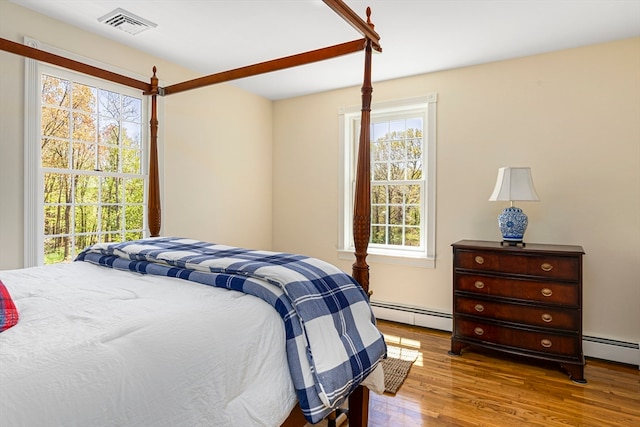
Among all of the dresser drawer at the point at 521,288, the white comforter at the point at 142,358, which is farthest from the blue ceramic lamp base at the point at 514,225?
the white comforter at the point at 142,358

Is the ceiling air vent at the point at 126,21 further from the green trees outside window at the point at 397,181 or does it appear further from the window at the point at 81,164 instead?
the green trees outside window at the point at 397,181

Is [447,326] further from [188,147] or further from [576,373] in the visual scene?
[188,147]

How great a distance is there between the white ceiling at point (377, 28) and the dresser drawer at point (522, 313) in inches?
80.4

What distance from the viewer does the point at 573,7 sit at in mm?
2355

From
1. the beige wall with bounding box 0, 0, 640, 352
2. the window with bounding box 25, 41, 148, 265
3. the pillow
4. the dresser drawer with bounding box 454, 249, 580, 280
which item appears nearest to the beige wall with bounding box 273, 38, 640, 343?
the beige wall with bounding box 0, 0, 640, 352

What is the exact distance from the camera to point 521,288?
108 inches

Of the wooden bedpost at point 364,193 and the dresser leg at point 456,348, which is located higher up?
the wooden bedpost at point 364,193

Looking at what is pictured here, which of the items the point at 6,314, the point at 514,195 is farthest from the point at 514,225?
the point at 6,314

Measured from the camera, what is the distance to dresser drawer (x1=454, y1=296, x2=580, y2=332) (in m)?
2.59

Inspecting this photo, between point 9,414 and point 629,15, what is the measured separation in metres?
3.63

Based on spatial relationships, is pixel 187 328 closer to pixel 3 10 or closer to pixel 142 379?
pixel 142 379

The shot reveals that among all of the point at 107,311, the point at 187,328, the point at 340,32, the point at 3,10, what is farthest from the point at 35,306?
the point at 340,32

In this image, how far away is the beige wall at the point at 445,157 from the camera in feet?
9.16

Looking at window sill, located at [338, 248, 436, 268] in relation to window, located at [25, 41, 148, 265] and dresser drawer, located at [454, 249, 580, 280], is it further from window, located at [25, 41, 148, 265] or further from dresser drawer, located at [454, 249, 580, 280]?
window, located at [25, 41, 148, 265]
